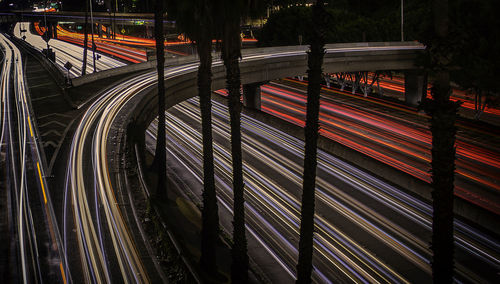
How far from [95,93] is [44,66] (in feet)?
79.5

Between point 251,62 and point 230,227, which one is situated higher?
point 251,62

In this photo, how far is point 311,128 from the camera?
14.4m

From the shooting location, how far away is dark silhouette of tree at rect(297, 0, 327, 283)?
13.9m

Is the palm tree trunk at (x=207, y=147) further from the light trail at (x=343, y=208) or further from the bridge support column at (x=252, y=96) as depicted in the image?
the bridge support column at (x=252, y=96)

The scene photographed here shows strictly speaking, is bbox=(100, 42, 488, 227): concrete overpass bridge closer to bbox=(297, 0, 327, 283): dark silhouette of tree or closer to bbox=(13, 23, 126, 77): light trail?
bbox=(297, 0, 327, 283): dark silhouette of tree

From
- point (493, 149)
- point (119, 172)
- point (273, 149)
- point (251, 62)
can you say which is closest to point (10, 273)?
point (119, 172)

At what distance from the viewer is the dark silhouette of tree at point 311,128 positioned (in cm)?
1385

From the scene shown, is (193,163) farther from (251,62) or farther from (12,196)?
(12,196)

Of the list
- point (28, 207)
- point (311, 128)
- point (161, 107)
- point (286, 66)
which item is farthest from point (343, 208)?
point (286, 66)

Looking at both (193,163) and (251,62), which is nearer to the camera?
(193,163)

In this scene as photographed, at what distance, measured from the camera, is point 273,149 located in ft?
141

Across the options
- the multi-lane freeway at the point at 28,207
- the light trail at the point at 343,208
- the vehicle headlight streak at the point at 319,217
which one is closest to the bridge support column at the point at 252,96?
the light trail at the point at 343,208

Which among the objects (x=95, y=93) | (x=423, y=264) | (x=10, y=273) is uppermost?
(x=95, y=93)

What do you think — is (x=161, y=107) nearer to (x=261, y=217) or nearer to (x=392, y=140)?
(x=261, y=217)
